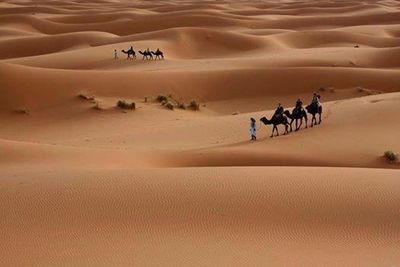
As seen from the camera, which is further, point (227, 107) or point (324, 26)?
point (324, 26)

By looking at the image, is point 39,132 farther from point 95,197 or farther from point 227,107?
point 95,197

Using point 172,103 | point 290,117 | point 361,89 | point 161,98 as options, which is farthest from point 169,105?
point 290,117

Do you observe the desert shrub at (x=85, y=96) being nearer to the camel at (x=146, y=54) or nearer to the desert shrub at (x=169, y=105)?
the desert shrub at (x=169, y=105)

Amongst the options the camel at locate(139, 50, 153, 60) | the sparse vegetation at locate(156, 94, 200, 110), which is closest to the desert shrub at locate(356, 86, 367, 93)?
the sparse vegetation at locate(156, 94, 200, 110)

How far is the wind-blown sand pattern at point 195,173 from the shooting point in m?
6.38

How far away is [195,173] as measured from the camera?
8.50m

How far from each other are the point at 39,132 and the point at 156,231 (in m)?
12.7

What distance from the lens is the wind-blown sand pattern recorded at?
6.38 m

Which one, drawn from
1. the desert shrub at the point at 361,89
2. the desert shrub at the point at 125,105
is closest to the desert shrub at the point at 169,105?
the desert shrub at the point at 125,105

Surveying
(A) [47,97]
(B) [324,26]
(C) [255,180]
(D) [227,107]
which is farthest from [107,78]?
(B) [324,26]

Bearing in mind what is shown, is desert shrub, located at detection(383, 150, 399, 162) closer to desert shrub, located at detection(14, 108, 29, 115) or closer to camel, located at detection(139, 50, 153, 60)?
desert shrub, located at detection(14, 108, 29, 115)

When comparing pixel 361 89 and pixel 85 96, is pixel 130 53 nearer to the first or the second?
pixel 85 96

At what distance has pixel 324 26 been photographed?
172ft

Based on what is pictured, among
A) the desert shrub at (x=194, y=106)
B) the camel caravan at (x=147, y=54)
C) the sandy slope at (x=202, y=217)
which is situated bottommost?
the desert shrub at (x=194, y=106)
